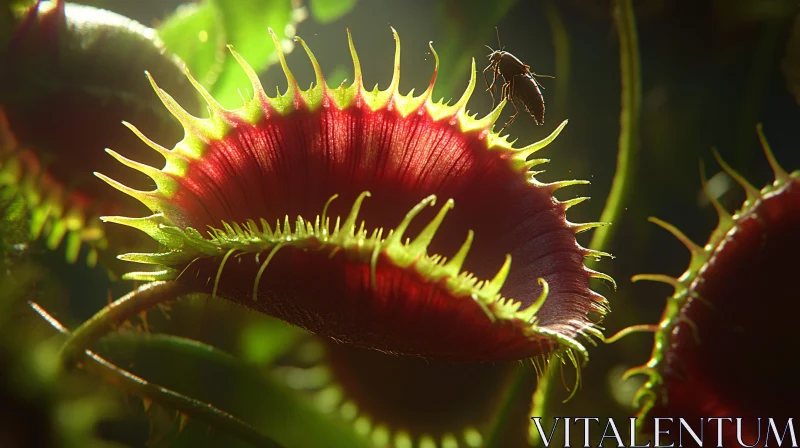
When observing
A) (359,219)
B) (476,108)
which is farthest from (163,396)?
(476,108)

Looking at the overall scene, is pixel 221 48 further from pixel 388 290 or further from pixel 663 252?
pixel 663 252

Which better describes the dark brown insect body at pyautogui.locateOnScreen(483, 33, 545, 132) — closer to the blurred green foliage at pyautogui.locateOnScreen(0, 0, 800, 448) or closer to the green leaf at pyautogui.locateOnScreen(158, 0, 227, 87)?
the blurred green foliage at pyautogui.locateOnScreen(0, 0, 800, 448)

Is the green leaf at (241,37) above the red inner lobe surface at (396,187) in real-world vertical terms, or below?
above

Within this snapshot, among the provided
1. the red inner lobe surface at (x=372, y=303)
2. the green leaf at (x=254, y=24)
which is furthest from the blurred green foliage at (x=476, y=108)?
the red inner lobe surface at (x=372, y=303)

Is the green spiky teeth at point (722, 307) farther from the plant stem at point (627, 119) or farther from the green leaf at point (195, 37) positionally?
the green leaf at point (195, 37)

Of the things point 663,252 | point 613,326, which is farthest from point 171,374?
point 663,252
